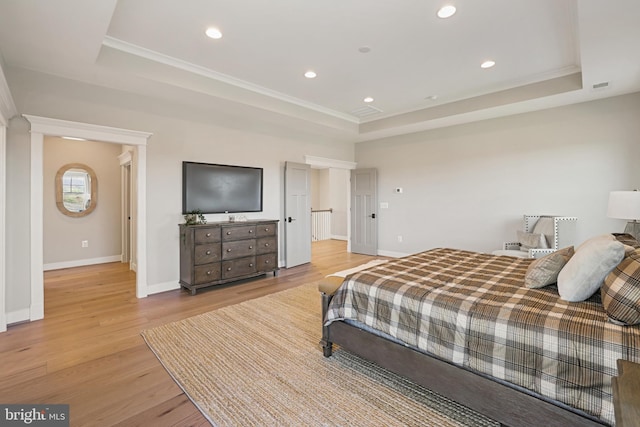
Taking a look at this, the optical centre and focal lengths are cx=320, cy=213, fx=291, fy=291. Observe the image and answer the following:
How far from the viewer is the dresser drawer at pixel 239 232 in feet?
14.2

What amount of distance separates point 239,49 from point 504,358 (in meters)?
3.52

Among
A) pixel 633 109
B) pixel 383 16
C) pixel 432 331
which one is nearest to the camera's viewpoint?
pixel 432 331

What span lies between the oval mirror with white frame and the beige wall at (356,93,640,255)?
5.80m

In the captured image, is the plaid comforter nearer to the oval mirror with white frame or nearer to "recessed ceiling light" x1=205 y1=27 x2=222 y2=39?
"recessed ceiling light" x1=205 y1=27 x2=222 y2=39

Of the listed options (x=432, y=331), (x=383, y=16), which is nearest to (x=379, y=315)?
(x=432, y=331)

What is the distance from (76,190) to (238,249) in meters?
3.79

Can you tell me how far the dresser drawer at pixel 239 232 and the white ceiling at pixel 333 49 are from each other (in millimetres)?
1780

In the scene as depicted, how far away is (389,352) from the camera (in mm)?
1973

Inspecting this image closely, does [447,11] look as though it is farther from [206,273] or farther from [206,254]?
[206,273]

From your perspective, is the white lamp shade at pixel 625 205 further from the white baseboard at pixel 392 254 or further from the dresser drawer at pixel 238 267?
the dresser drawer at pixel 238 267

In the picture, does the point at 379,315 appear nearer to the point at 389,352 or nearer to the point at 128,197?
the point at 389,352

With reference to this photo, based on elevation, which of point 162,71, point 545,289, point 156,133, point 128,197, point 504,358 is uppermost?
point 162,71

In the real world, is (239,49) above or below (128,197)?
above

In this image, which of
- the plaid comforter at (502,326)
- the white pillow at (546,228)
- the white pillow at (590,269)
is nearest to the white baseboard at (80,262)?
the plaid comforter at (502,326)
